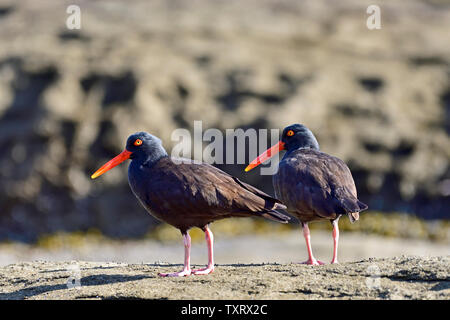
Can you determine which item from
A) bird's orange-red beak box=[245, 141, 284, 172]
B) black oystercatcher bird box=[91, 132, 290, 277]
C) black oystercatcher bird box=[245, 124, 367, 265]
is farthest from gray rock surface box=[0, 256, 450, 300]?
bird's orange-red beak box=[245, 141, 284, 172]

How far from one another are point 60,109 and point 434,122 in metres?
11.5

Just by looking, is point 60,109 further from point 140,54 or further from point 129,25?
point 129,25

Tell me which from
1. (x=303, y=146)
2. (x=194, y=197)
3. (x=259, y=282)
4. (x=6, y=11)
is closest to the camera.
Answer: (x=259, y=282)

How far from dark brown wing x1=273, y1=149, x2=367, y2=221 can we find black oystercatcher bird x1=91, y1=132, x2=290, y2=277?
39 centimetres

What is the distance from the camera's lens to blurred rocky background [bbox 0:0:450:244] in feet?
63.1

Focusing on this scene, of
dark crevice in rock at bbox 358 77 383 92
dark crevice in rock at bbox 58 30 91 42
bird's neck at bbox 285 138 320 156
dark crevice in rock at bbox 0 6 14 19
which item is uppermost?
dark crevice in rock at bbox 0 6 14 19

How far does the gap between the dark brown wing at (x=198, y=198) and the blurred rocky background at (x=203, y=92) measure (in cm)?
1153

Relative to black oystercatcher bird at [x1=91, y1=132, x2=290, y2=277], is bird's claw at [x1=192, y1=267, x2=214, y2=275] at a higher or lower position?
lower

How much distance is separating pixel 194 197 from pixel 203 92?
599 inches

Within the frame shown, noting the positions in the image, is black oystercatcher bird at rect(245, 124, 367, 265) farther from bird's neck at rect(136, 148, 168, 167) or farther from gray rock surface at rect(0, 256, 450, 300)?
bird's neck at rect(136, 148, 168, 167)

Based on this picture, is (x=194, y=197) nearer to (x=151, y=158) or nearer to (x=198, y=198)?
(x=198, y=198)

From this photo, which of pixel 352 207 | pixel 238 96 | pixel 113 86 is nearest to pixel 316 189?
pixel 352 207

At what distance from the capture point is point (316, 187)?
7355mm

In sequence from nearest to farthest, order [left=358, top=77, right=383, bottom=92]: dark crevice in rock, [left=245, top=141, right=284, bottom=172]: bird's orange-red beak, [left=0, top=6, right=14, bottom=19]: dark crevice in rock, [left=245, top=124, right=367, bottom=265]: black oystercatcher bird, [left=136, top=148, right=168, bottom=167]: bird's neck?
[left=245, top=124, right=367, bottom=265]: black oystercatcher bird
[left=136, top=148, right=168, bottom=167]: bird's neck
[left=245, top=141, right=284, bottom=172]: bird's orange-red beak
[left=358, top=77, right=383, bottom=92]: dark crevice in rock
[left=0, top=6, right=14, bottom=19]: dark crevice in rock
